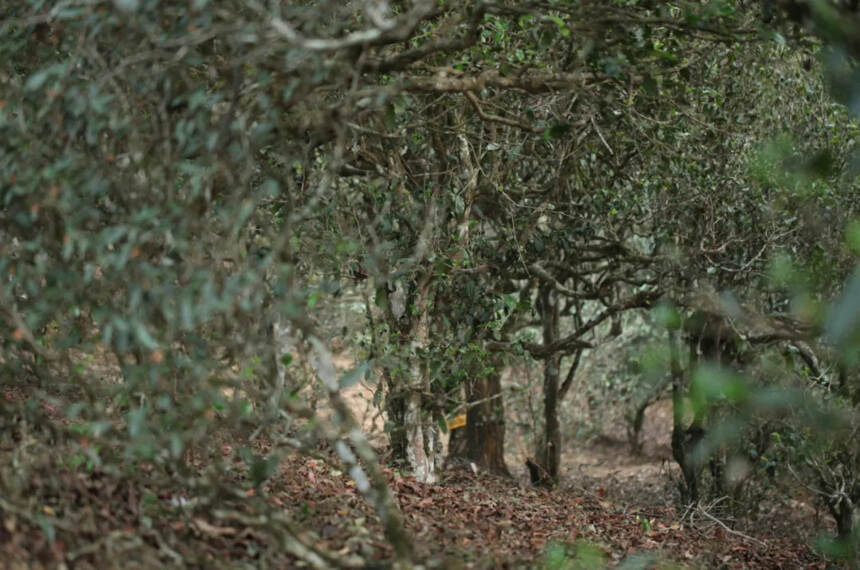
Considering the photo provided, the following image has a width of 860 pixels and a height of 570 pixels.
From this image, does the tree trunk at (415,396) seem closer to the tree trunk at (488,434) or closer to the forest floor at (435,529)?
the forest floor at (435,529)

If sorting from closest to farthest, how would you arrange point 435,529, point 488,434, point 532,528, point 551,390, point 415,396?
point 435,529 → point 532,528 → point 415,396 → point 488,434 → point 551,390

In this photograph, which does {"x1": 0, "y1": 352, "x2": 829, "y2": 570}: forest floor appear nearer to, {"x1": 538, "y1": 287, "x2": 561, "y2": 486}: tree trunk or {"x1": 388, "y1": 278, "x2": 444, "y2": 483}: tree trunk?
{"x1": 388, "y1": 278, "x2": 444, "y2": 483}: tree trunk

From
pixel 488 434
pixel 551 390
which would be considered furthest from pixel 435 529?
pixel 551 390

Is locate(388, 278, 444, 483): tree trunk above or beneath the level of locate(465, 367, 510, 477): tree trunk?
above

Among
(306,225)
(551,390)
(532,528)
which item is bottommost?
(551,390)

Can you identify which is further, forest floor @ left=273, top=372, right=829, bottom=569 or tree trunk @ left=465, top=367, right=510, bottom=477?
tree trunk @ left=465, top=367, right=510, bottom=477

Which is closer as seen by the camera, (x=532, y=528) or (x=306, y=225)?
(x=532, y=528)

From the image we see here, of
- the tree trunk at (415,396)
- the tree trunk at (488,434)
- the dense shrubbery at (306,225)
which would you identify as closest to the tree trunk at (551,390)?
the tree trunk at (488,434)

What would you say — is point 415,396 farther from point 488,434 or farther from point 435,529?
point 488,434

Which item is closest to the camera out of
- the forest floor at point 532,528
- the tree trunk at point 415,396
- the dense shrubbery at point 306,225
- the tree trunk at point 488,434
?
the dense shrubbery at point 306,225

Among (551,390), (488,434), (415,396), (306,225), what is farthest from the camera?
(551,390)

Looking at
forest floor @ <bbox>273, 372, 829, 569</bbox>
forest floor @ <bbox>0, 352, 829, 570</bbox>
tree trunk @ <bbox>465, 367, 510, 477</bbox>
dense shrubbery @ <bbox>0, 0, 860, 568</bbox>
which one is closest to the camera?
dense shrubbery @ <bbox>0, 0, 860, 568</bbox>

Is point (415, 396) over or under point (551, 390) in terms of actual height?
over

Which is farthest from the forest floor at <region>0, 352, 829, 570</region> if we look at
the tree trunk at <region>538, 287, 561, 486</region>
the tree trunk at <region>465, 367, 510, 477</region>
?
the tree trunk at <region>538, 287, 561, 486</region>
